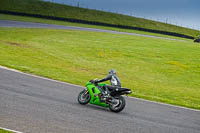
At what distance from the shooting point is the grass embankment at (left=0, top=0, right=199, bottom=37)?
53.9 m

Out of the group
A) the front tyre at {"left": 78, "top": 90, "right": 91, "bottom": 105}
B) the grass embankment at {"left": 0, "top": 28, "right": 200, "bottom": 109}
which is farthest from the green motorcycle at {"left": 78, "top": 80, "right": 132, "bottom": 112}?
the grass embankment at {"left": 0, "top": 28, "right": 200, "bottom": 109}

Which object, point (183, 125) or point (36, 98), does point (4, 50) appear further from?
point (183, 125)

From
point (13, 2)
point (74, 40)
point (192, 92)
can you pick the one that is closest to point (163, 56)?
point (74, 40)

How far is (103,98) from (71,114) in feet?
5.67

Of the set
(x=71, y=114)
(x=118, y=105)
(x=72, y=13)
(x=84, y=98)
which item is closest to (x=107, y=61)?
(x=84, y=98)

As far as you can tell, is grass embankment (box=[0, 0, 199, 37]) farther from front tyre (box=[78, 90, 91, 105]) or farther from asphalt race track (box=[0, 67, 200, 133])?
front tyre (box=[78, 90, 91, 105])

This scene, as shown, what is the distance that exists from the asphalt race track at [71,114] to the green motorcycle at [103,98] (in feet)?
0.75

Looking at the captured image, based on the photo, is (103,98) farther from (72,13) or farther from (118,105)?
(72,13)

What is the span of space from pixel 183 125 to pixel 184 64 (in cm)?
1870

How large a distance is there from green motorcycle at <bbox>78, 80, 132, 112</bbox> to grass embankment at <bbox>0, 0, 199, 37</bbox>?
40.2 meters

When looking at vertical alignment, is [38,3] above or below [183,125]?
above

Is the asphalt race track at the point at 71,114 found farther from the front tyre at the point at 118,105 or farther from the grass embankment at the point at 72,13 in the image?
the grass embankment at the point at 72,13

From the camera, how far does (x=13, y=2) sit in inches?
2195

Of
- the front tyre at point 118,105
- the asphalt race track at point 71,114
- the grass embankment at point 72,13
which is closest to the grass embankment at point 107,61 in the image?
the asphalt race track at point 71,114
